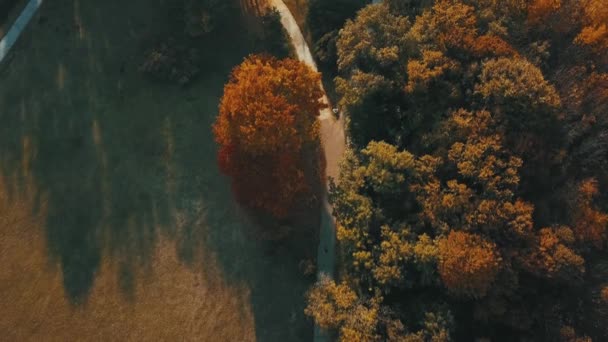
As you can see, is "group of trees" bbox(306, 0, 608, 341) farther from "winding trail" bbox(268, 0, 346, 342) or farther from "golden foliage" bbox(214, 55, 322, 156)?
"golden foliage" bbox(214, 55, 322, 156)

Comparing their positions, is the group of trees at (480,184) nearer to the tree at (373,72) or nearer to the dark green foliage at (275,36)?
the tree at (373,72)

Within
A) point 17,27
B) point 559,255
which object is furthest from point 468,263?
point 17,27

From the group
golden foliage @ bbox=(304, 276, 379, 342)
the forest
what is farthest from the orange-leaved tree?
golden foliage @ bbox=(304, 276, 379, 342)

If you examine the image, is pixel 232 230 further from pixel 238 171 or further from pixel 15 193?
pixel 15 193

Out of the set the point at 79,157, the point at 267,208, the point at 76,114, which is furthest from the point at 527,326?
the point at 76,114

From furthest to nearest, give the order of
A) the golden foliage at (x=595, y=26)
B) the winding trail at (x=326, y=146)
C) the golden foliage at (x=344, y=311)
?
1. the winding trail at (x=326, y=146)
2. the golden foliage at (x=595, y=26)
3. the golden foliage at (x=344, y=311)

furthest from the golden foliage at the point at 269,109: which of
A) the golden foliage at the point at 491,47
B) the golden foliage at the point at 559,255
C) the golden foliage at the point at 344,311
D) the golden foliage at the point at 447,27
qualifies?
the golden foliage at the point at 559,255
